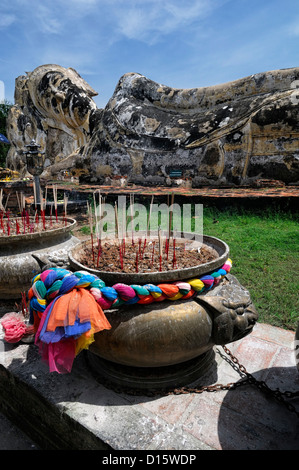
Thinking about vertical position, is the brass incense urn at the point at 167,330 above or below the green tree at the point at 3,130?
below

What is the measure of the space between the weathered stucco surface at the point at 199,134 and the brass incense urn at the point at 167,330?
20.0 feet

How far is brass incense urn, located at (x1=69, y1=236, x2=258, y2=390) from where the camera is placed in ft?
4.78

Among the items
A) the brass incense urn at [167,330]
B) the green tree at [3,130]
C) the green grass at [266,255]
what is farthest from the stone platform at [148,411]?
the green tree at [3,130]

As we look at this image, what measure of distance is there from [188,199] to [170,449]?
17.1ft

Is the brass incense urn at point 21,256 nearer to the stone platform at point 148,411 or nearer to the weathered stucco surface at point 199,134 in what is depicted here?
the stone platform at point 148,411

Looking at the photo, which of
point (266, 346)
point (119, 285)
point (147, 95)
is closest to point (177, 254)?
point (119, 285)

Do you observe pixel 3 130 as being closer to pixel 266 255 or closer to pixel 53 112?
pixel 53 112

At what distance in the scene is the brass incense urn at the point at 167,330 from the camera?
57.4 inches

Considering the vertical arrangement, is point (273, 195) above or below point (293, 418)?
above

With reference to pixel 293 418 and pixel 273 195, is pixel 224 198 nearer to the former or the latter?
pixel 273 195

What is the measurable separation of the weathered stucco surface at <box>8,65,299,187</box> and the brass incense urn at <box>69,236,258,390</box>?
6.09 m

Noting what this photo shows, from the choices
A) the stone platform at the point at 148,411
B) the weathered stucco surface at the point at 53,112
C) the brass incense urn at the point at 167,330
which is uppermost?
the weathered stucco surface at the point at 53,112

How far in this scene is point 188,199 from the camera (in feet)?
20.2

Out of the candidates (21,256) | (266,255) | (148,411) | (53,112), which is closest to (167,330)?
(148,411)
